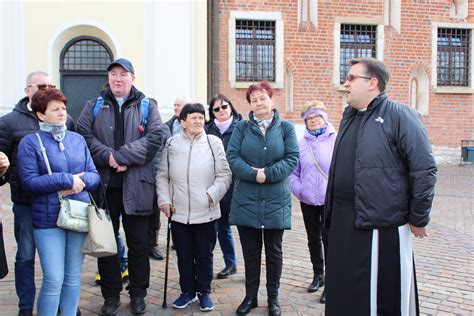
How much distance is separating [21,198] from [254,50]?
1200cm

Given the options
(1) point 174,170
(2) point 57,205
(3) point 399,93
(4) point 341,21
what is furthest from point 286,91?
(2) point 57,205

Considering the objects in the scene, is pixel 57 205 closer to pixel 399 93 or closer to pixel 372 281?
pixel 372 281

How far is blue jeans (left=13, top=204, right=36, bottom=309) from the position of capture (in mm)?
3904

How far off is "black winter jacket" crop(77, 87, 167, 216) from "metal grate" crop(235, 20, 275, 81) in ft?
35.9

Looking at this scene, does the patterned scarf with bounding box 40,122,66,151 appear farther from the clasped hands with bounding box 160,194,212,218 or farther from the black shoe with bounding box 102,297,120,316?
the black shoe with bounding box 102,297,120,316

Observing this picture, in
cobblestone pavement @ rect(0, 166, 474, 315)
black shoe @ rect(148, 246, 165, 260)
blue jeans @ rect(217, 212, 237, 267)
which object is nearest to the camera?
cobblestone pavement @ rect(0, 166, 474, 315)

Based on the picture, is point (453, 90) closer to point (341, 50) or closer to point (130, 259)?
point (341, 50)

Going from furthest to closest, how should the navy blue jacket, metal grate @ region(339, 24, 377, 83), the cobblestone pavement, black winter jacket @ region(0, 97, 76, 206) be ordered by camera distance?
1. metal grate @ region(339, 24, 377, 83)
2. the cobblestone pavement
3. black winter jacket @ region(0, 97, 76, 206)
4. the navy blue jacket

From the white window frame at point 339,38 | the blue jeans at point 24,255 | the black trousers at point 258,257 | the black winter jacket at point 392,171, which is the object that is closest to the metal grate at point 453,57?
the white window frame at point 339,38

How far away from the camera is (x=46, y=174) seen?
11.6 feet

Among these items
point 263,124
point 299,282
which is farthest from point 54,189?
point 299,282

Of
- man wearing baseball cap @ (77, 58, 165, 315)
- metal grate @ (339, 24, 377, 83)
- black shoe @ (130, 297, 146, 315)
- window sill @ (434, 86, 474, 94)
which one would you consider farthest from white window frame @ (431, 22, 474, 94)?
black shoe @ (130, 297, 146, 315)

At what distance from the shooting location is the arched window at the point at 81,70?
13812mm

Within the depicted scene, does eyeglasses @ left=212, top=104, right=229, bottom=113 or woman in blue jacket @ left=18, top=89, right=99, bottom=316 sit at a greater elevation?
eyeglasses @ left=212, top=104, right=229, bottom=113
